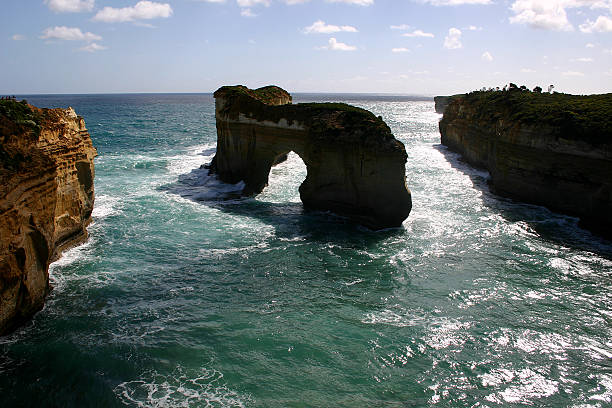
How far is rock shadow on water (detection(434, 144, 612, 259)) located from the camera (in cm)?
2277

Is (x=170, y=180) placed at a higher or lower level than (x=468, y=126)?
lower

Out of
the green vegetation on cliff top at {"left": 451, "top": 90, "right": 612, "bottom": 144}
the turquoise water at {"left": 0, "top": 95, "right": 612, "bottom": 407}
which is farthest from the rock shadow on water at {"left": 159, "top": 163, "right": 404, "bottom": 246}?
the green vegetation on cliff top at {"left": 451, "top": 90, "right": 612, "bottom": 144}

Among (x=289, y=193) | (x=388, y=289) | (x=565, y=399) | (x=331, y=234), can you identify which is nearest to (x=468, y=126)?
(x=289, y=193)

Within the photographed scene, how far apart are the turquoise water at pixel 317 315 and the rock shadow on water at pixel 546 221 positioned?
0.15m

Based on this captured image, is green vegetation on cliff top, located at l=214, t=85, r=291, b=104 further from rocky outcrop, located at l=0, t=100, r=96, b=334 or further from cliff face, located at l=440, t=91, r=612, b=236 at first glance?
cliff face, located at l=440, t=91, r=612, b=236

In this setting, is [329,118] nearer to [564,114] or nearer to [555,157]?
[555,157]

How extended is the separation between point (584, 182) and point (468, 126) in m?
20.9

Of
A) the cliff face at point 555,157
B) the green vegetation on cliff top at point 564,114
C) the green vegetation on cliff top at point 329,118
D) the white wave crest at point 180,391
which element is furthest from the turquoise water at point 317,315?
the green vegetation on cliff top at point 564,114

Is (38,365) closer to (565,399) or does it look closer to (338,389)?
(338,389)

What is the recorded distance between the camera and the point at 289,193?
1262 inches

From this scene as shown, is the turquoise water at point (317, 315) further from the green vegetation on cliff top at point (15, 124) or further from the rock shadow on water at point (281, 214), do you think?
the green vegetation on cliff top at point (15, 124)

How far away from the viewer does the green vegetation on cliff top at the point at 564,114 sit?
26484 millimetres

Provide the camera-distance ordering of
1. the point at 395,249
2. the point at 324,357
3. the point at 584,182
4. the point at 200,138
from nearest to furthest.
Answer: the point at 324,357 → the point at 395,249 → the point at 584,182 → the point at 200,138

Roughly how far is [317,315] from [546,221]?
17784 millimetres
